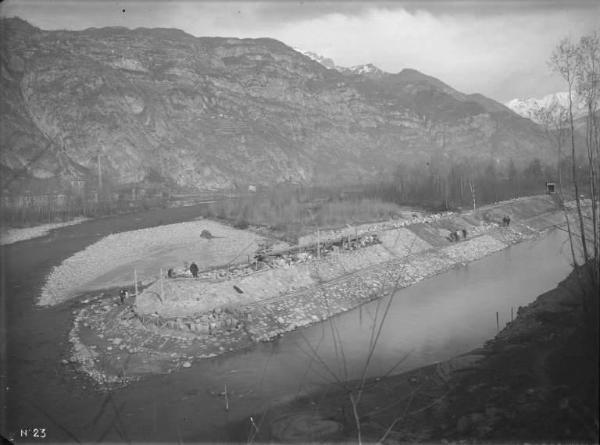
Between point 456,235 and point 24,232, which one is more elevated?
point 24,232

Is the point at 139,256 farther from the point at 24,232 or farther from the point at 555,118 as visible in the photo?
the point at 555,118

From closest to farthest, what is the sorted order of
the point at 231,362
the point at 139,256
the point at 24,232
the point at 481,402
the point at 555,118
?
1. the point at 555,118
2. the point at 481,402
3. the point at 231,362
4. the point at 139,256
5. the point at 24,232

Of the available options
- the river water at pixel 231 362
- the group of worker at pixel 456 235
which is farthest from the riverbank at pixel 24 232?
the group of worker at pixel 456 235

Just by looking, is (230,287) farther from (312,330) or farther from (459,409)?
(459,409)

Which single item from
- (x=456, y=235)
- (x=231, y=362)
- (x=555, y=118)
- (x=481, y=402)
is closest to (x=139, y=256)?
(x=231, y=362)

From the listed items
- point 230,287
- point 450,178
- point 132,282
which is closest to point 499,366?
point 230,287

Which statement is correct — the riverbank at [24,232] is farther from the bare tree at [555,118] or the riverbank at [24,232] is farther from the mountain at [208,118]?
the bare tree at [555,118]

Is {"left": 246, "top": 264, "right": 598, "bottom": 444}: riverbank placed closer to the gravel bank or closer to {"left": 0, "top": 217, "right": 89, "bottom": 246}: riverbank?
the gravel bank
